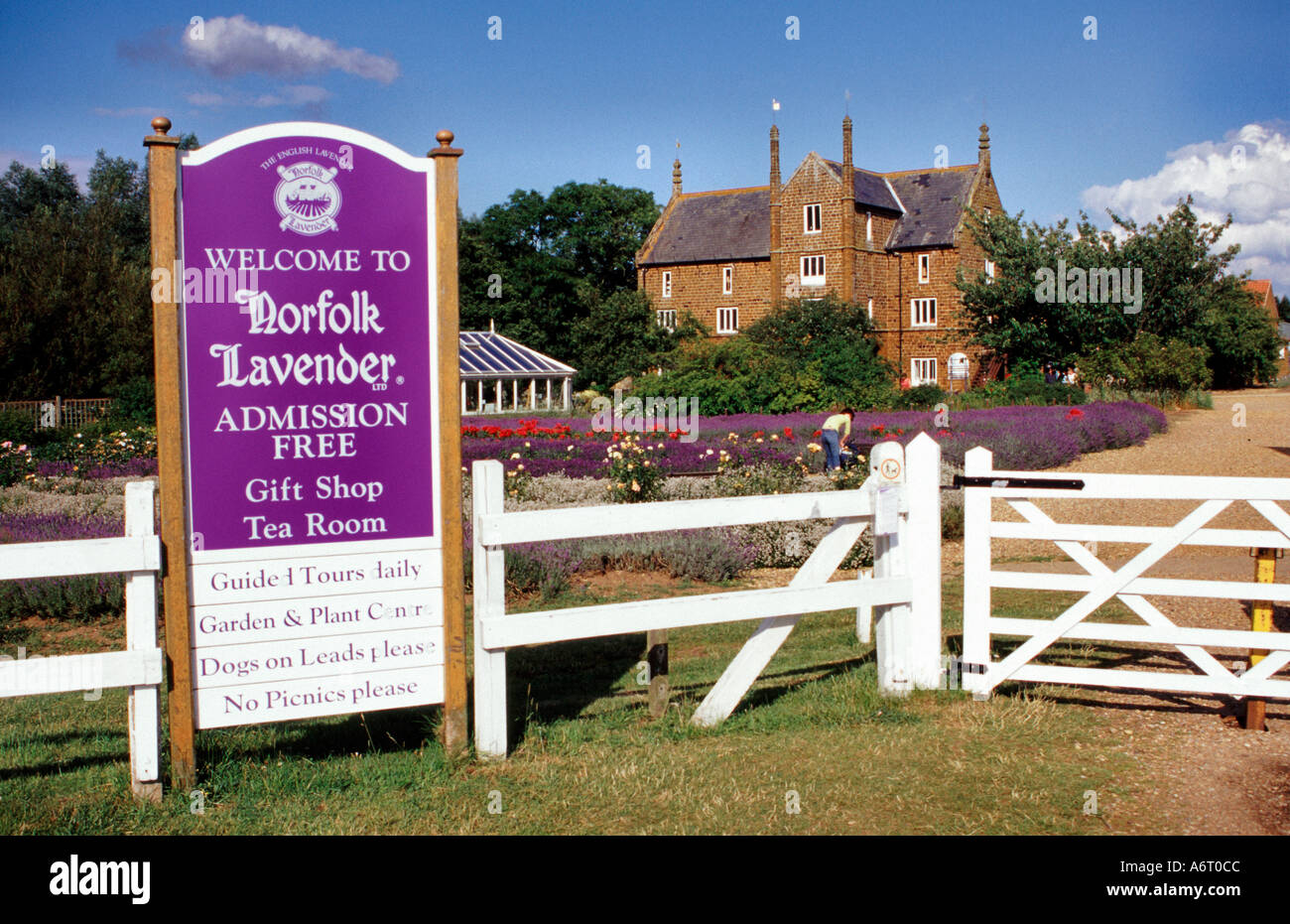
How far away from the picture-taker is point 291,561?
5.20 meters

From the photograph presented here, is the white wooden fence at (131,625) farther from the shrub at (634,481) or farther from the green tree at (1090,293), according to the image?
the green tree at (1090,293)

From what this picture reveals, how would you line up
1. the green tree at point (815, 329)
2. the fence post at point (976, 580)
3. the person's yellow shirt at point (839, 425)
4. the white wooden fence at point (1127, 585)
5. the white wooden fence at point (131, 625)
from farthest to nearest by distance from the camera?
the green tree at point (815, 329), the person's yellow shirt at point (839, 425), the fence post at point (976, 580), the white wooden fence at point (1127, 585), the white wooden fence at point (131, 625)

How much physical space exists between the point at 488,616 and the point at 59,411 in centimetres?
3140

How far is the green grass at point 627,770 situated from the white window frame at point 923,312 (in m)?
54.0

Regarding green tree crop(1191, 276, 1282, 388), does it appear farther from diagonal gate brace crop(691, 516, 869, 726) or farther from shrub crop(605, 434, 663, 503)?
diagonal gate brace crop(691, 516, 869, 726)

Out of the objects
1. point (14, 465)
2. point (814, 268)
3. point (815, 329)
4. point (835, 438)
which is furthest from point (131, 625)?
point (814, 268)

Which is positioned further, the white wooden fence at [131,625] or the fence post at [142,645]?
the fence post at [142,645]

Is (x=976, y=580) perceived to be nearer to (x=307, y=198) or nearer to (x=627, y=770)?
(x=627, y=770)

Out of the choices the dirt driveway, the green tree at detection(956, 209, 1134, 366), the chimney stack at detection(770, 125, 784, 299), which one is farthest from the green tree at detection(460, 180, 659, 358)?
the dirt driveway

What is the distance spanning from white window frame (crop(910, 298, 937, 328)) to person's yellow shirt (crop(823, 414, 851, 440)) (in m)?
41.3

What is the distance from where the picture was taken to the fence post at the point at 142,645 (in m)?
4.83

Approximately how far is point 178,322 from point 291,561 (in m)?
1.17

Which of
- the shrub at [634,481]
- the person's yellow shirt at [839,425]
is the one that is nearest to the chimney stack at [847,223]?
the person's yellow shirt at [839,425]

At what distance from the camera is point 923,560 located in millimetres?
6305
